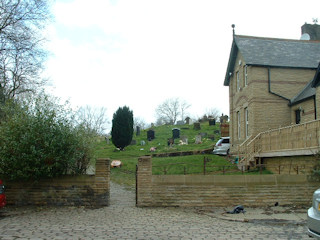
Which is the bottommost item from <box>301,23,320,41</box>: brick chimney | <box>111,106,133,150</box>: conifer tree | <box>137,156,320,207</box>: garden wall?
<box>137,156,320,207</box>: garden wall

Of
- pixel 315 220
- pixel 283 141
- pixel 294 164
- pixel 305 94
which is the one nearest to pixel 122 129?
pixel 305 94

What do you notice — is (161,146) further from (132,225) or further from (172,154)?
(132,225)

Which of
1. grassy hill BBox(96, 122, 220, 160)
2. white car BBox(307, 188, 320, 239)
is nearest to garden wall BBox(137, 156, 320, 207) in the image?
white car BBox(307, 188, 320, 239)

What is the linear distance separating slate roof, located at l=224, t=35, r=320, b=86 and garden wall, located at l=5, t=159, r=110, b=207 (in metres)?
13.7

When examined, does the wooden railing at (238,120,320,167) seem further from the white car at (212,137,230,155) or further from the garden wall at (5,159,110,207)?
the garden wall at (5,159,110,207)

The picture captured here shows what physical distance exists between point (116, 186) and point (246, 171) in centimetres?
723

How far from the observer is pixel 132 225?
7.72 meters

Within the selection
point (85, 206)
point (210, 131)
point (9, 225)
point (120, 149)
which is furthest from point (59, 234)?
point (210, 131)

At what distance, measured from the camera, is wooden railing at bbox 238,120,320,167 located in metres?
12.4

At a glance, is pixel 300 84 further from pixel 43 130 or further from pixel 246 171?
pixel 43 130

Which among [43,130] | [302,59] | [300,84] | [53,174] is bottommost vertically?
[53,174]

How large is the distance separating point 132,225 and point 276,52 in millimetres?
18018

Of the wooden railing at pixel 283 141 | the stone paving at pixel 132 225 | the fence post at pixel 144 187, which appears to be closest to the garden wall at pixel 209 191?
the fence post at pixel 144 187

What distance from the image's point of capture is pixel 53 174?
10117 millimetres
